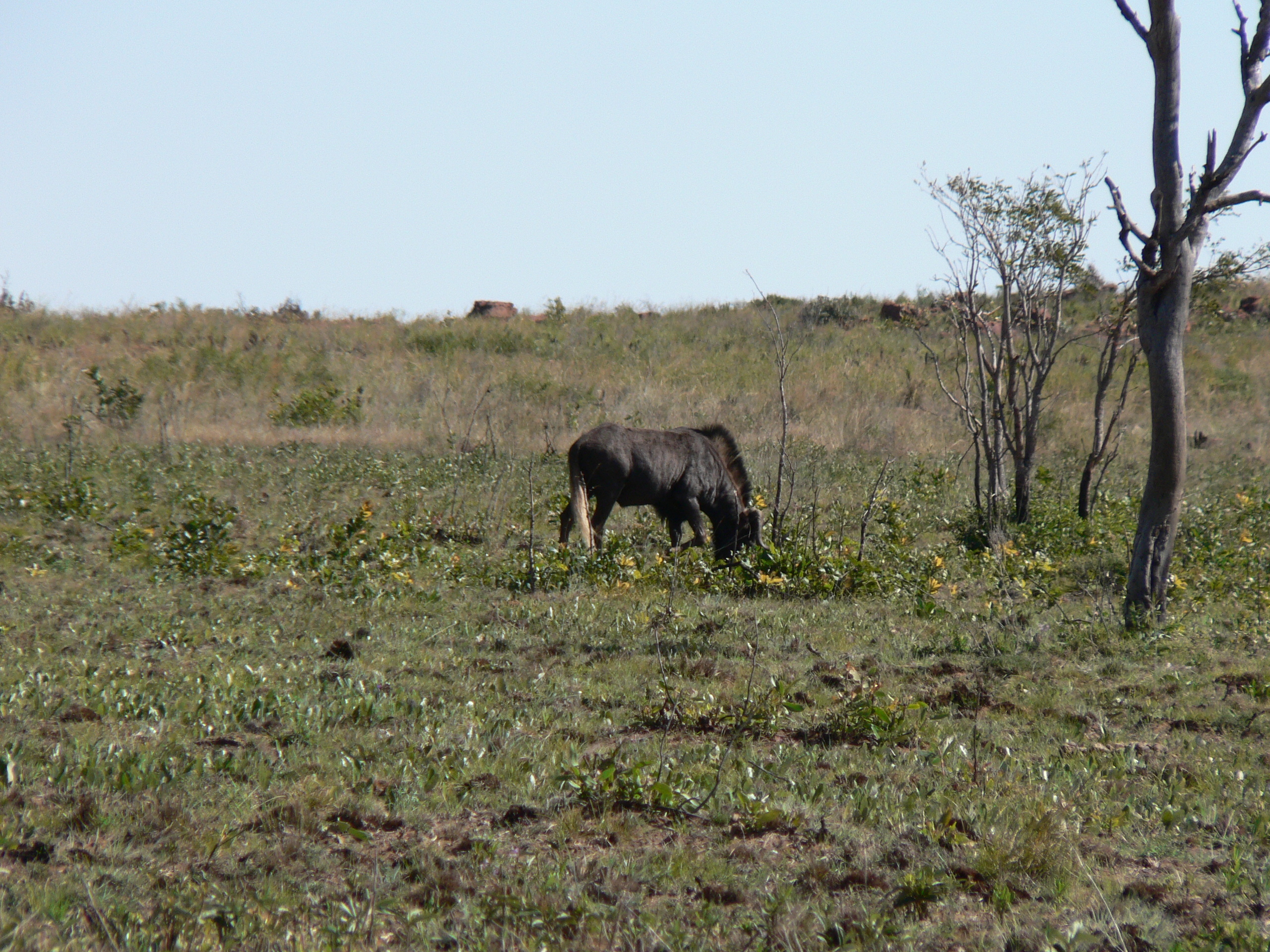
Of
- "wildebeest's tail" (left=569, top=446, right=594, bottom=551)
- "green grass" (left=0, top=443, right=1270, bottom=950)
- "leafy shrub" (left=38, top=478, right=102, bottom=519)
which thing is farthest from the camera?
"leafy shrub" (left=38, top=478, right=102, bottom=519)

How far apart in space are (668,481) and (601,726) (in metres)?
6.98

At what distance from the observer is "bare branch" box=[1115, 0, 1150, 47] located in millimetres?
7633

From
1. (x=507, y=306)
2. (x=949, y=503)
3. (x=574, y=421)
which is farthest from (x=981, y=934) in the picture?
(x=507, y=306)

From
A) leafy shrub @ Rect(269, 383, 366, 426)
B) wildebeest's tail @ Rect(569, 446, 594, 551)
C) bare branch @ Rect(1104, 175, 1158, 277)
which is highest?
bare branch @ Rect(1104, 175, 1158, 277)

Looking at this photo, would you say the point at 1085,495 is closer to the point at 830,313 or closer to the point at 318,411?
the point at 318,411

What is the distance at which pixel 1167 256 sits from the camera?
7.56m

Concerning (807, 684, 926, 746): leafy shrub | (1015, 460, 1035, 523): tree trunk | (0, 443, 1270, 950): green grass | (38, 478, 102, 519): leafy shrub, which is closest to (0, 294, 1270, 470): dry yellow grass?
(38, 478, 102, 519): leafy shrub

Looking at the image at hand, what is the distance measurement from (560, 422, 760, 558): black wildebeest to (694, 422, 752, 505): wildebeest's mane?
10mm

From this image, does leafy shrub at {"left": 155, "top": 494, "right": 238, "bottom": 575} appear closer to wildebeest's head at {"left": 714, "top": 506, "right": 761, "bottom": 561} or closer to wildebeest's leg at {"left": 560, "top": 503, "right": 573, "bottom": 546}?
wildebeest's leg at {"left": 560, "top": 503, "right": 573, "bottom": 546}

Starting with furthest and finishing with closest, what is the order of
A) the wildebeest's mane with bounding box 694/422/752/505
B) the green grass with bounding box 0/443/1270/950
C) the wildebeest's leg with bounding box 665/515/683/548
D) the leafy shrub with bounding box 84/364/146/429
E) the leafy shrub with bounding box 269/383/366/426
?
the leafy shrub with bounding box 269/383/366/426, the leafy shrub with bounding box 84/364/146/429, the wildebeest's mane with bounding box 694/422/752/505, the wildebeest's leg with bounding box 665/515/683/548, the green grass with bounding box 0/443/1270/950

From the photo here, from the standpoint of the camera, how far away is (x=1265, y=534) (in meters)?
12.4

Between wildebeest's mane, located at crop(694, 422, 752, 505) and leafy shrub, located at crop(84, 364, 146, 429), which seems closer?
wildebeest's mane, located at crop(694, 422, 752, 505)

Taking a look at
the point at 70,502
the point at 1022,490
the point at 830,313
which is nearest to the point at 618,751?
the point at 70,502

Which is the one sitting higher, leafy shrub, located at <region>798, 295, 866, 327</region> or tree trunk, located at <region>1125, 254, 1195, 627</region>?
leafy shrub, located at <region>798, 295, 866, 327</region>
